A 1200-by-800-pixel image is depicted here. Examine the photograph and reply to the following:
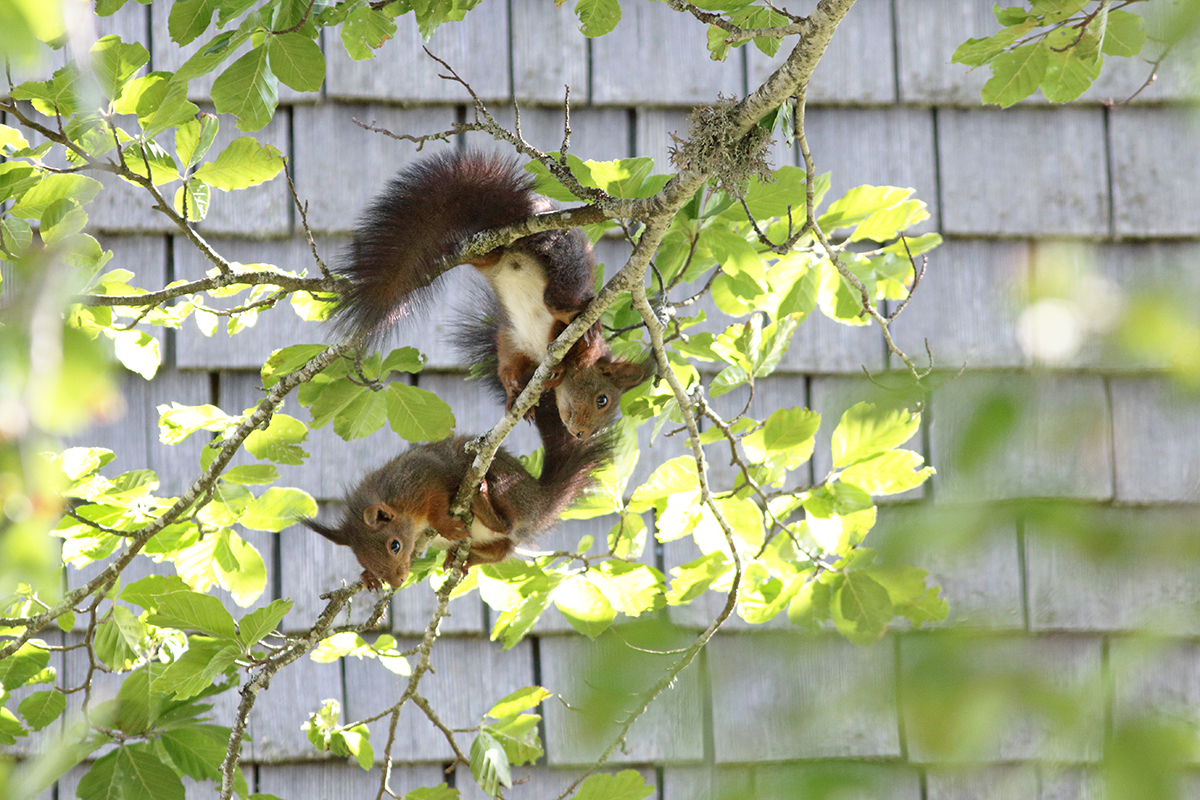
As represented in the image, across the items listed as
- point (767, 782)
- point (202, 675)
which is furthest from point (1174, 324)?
point (202, 675)

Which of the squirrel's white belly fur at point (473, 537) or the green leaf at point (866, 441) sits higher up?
the green leaf at point (866, 441)

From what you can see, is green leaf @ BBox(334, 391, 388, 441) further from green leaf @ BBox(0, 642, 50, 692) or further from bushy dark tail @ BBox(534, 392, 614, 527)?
green leaf @ BBox(0, 642, 50, 692)

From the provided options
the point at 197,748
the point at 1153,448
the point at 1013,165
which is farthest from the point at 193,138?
the point at 1013,165

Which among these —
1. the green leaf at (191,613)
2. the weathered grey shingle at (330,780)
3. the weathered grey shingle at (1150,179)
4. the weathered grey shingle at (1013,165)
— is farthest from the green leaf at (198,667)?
the weathered grey shingle at (1150,179)

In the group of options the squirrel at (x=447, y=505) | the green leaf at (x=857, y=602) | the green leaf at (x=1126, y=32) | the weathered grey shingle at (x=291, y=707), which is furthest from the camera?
the weathered grey shingle at (x=291, y=707)

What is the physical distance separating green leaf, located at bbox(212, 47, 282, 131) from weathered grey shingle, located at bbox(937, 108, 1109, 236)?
4.82 feet

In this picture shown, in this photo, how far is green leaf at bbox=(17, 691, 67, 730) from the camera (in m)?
1.51

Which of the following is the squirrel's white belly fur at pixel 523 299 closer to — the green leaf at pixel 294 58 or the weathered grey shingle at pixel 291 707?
the green leaf at pixel 294 58

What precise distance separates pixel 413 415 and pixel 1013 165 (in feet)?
4.71

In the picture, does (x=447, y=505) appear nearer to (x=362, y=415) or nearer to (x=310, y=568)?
(x=362, y=415)

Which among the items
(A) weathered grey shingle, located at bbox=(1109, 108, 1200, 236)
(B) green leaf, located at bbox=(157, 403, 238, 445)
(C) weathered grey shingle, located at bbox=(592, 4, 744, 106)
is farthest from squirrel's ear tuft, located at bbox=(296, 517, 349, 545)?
(A) weathered grey shingle, located at bbox=(1109, 108, 1200, 236)

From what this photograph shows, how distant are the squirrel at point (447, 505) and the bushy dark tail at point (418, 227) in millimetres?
363

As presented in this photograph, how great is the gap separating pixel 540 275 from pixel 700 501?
1.58 ft

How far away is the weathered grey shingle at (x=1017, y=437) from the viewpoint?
0.27 metres
